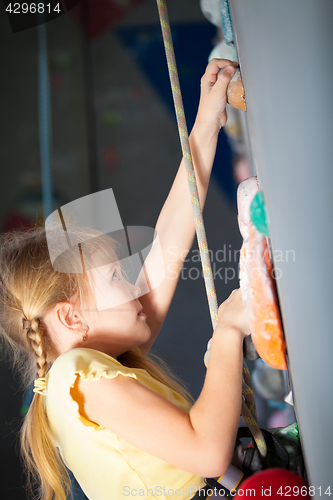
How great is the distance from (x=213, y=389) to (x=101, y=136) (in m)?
0.84

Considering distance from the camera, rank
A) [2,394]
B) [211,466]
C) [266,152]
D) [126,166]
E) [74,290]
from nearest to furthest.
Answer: [266,152], [211,466], [74,290], [2,394], [126,166]

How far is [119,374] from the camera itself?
376mm

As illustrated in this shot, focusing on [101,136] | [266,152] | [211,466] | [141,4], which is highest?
[141,4]

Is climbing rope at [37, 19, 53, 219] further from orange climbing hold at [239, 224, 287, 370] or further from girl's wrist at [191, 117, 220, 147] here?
orange climbing hold at [239, 224, 287, 370]

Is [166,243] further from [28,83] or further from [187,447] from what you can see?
[28,83]

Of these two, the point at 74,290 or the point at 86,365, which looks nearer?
the point at 86,365

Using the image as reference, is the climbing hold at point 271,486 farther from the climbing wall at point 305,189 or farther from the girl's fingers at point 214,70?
the girl's fingers at point 214,70

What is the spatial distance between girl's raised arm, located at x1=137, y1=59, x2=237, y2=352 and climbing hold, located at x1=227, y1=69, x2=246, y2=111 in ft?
0.10

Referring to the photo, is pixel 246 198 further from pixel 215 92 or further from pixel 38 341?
pixel 38 341

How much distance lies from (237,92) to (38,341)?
0.37 m

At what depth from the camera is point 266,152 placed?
22 cm

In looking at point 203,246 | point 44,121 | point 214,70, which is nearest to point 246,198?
point 203,246

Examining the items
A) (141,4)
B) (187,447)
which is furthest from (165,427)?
(141,4)

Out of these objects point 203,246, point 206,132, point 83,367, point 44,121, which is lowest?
point 83,367
